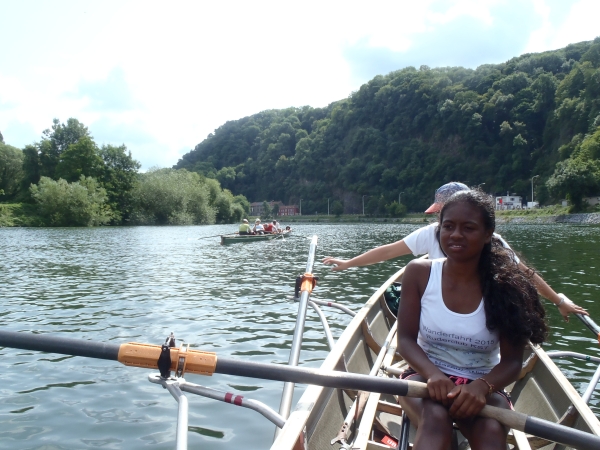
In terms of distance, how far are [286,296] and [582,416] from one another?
28.7ft

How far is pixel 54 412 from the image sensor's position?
206 inches

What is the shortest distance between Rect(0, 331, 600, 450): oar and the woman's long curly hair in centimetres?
44

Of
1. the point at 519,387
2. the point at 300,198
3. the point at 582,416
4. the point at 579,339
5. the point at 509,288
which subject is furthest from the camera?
the point at 300,198

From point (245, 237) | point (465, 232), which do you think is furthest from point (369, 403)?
point (245, 237)

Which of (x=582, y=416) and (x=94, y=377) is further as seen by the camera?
(x=94, y=377)

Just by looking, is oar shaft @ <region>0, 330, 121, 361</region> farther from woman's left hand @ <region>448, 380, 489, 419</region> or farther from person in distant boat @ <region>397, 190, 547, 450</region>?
woman's left hand @ <region>448, 380, 489, 419</region>

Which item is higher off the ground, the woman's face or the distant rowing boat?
the woman's face

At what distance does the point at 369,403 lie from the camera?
347 centimetres

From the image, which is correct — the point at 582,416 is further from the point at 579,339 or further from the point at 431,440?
the point at 579,339

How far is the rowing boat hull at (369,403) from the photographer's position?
9.23ft

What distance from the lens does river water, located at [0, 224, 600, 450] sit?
4926 millimetres

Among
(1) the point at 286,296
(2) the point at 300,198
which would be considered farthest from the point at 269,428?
(2) the point at 300,198

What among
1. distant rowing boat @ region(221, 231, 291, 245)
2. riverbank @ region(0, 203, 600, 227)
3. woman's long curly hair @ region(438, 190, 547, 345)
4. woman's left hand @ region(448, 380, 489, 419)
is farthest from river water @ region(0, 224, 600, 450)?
riverbank @ region(0, 203, 600, 227)

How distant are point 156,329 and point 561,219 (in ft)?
199
